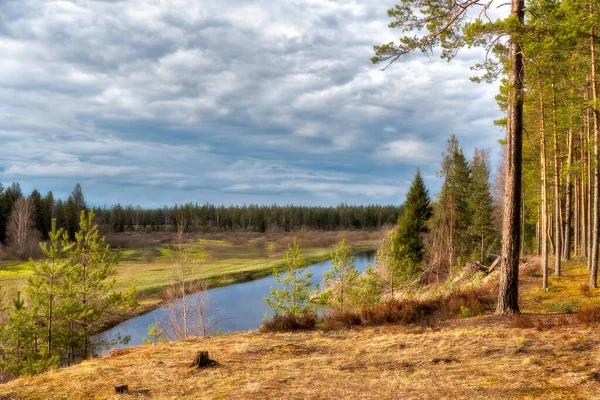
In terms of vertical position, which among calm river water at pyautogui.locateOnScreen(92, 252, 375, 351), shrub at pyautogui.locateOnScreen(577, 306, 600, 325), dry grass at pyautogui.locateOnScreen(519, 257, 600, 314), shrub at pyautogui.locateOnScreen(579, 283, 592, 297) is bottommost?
calm river water at pyautogui.locateOnScreen(92, 252, 375, 351)

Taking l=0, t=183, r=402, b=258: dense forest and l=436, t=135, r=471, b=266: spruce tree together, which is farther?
l=0, t=183, r=402, b=258: dense forest

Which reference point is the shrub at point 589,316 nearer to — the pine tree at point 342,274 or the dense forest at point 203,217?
the pine tree at point 342,274

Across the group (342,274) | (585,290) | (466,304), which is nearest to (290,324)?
(466,304)

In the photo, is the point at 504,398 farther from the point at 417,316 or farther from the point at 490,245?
the point at 490,245

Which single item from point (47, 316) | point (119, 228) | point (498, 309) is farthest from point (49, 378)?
point (119, 228)

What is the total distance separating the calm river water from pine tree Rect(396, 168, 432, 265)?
1233 centimetres

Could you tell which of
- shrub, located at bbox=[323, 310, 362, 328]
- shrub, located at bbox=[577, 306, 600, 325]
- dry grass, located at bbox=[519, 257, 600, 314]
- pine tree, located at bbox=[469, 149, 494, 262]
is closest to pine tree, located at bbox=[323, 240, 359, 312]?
shrub, located at bbox=[323, 310, 362, 328]

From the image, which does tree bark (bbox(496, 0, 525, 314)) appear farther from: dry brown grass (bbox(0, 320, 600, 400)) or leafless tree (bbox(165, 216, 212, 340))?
leafless tree (bbox(165, 216, 212, 340))

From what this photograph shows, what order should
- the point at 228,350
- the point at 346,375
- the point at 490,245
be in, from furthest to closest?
the point at 490,245 → the point at 228,350 → the point at 346,375

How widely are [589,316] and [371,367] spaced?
21.0ft

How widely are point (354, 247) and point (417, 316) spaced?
71.2m

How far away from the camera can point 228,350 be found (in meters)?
9.19

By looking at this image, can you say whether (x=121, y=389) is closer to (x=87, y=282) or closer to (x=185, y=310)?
(x=87, y=282)

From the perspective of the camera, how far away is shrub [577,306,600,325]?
968cm
